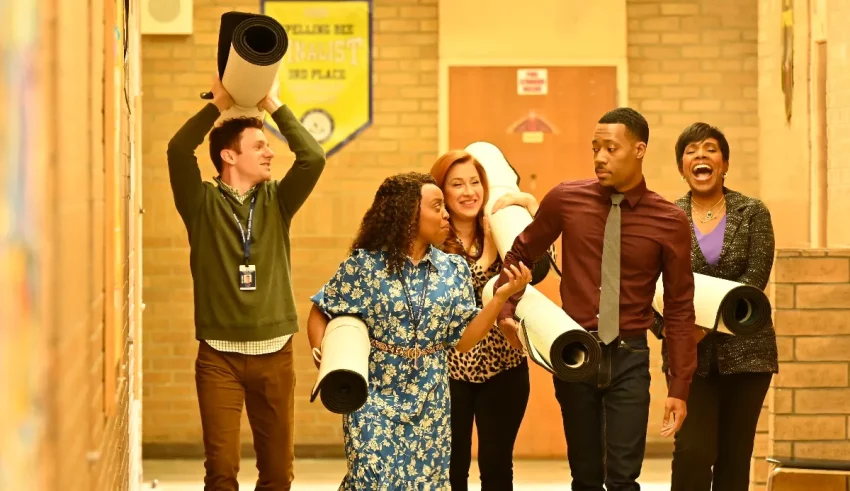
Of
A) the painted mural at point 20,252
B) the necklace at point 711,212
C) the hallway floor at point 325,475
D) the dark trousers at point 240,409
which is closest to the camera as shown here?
the painted mural at point 20,252

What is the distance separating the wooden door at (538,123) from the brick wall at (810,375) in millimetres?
2105

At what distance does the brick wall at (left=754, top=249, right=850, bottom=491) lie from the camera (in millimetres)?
4336

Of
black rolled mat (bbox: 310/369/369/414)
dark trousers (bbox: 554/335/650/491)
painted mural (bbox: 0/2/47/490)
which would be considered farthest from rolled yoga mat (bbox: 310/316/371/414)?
painted mural (bbox: 0/2/47/490)

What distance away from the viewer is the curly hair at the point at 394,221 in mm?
3174

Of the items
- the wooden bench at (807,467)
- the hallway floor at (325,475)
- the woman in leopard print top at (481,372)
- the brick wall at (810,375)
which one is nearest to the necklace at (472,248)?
the woman in leopard print top at (481,372)

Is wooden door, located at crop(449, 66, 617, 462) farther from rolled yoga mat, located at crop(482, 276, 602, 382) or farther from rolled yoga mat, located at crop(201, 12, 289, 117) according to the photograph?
rolled yoga mat, located at crop(482, 276, 602, 382)

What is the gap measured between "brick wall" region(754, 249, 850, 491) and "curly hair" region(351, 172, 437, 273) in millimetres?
1834

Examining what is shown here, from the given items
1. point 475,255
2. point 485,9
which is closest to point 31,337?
point 475,255

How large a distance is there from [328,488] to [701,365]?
100 inches

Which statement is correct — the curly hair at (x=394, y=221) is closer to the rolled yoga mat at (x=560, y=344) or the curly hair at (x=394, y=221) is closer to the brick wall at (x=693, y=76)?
the rolled yoga mat at (x=560, y=344)

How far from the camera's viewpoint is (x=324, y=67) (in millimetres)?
6285

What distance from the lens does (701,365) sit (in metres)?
3.70

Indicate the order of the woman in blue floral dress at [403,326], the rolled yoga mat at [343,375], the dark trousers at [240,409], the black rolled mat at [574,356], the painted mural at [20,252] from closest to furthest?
the painted mural at [20,252] < the rolled yoga mat at [343,375] < the black rolled mat at [574,356] < the woman in blue floral dress at [403,326] < the dark trousers at [240,409]

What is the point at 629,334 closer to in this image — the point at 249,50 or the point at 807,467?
the point at 249,50
